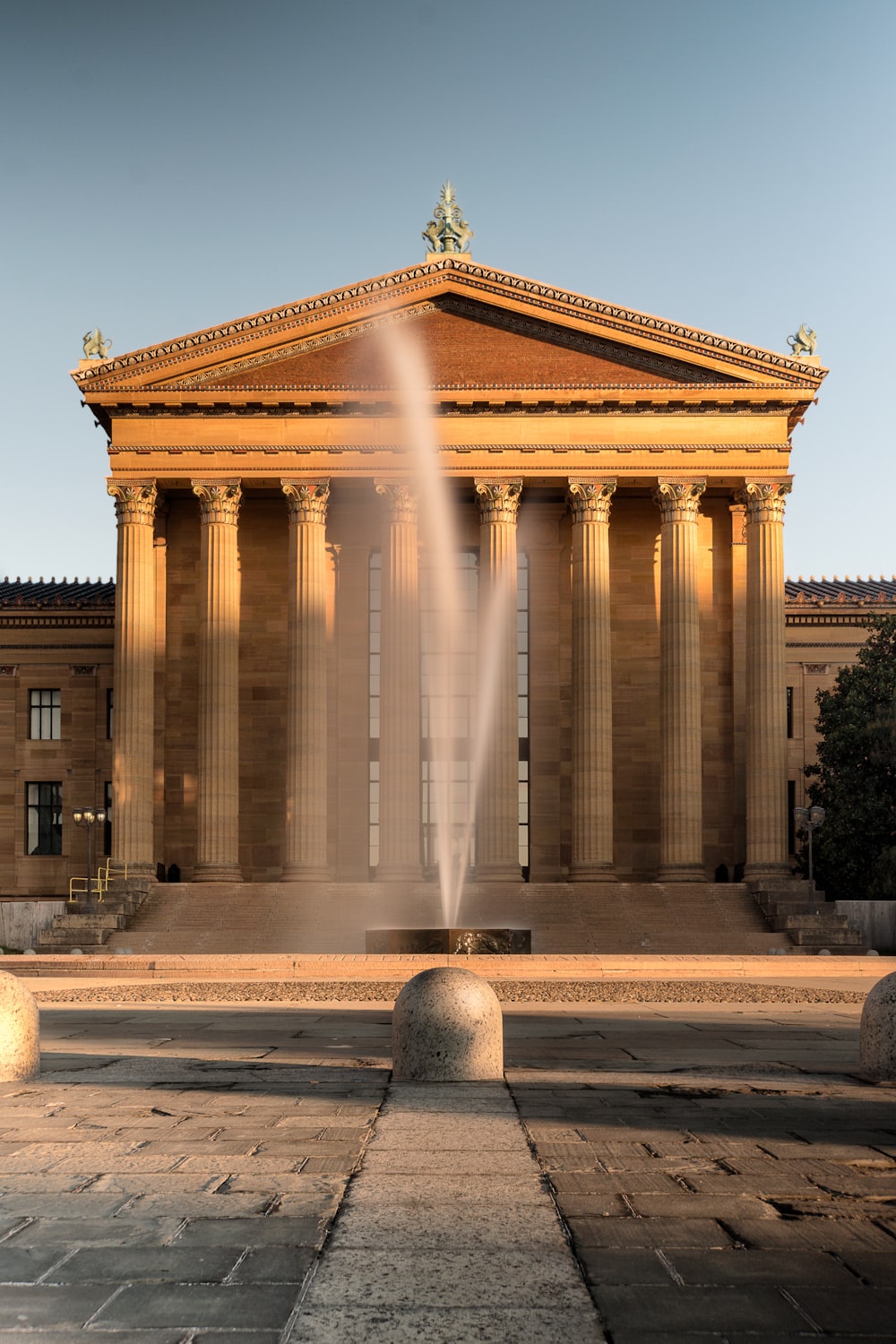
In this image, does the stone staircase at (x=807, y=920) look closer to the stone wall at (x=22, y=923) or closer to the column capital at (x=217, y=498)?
the column capital at (x=217, y=498)

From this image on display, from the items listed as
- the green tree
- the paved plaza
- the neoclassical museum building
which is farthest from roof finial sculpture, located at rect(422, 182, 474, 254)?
the paved plaza

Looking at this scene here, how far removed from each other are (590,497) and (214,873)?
1950 cm

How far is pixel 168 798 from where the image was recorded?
196 feet

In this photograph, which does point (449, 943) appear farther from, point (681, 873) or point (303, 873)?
point (681, 873)

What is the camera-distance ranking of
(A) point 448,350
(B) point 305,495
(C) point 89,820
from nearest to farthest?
1. (B) point 305,495
2. (A) point 448,350
3. (C) point 89,820

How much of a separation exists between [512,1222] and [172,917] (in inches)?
1727

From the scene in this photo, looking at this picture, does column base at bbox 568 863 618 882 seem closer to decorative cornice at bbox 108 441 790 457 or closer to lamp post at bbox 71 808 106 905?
decorative cornice at bbox 108 441 790 457

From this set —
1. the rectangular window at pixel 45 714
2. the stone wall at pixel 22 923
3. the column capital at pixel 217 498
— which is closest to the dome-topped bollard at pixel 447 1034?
the stone wall at pixel 22 923

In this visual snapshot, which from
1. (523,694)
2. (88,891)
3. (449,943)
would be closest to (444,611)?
(523,694)

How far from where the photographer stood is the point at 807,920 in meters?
49.4

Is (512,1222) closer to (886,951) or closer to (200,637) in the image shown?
(886,951)

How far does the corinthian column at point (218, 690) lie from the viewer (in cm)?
5578

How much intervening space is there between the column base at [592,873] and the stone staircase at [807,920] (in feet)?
17.5

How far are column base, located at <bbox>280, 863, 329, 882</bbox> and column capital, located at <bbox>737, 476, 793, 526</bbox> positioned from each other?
67.5ft
